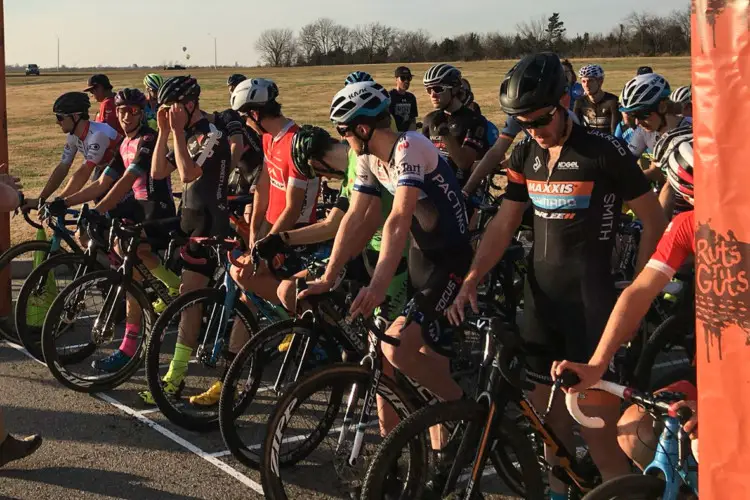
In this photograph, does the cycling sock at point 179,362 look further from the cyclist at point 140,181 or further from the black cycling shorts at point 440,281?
the black cycling shorts at point 440,281

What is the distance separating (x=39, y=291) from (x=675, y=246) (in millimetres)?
5136

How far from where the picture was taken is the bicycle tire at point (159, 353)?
4926 millimetres

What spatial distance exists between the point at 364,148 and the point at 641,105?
2744 mm

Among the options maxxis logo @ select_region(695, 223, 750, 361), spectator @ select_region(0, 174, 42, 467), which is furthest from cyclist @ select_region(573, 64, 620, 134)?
maxxis logo @ select_region(695, 223, 750, 361)

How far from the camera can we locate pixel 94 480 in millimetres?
4391

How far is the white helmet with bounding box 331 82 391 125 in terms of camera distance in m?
3.89

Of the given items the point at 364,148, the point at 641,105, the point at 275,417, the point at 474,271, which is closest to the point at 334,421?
the point at 275,417

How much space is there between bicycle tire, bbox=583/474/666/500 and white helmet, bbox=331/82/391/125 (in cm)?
212

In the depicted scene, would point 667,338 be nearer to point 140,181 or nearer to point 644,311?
point 644,311

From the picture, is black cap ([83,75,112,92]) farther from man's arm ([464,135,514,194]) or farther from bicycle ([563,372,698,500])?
bicycle ([563,372,698,500])

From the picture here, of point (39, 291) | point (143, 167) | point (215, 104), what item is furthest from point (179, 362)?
point (215, 104)

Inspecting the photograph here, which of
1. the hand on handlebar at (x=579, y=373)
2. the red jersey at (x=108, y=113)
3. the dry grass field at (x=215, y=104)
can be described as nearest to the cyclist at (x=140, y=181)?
the red jersey at (x=108, y=113)

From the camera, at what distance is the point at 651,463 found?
2.69 m

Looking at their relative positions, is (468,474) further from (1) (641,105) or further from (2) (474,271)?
(1) (641,105)
